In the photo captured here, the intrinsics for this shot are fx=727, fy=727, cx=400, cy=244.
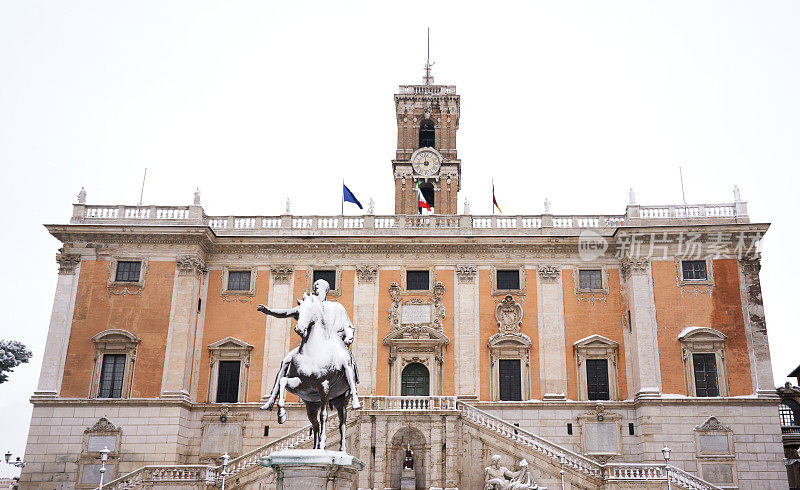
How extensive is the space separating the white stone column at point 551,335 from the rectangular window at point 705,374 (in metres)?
5.75

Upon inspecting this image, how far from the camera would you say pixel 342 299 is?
35469 mm

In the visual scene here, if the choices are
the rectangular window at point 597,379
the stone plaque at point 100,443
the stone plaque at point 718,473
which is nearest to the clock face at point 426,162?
the rectangular window at point 597,379

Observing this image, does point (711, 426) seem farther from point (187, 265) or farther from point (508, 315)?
point (187, 265)

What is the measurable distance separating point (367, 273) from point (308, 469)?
23630 millimetres

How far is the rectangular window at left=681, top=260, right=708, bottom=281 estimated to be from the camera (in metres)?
34.0

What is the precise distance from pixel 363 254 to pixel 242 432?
1016 centimetres

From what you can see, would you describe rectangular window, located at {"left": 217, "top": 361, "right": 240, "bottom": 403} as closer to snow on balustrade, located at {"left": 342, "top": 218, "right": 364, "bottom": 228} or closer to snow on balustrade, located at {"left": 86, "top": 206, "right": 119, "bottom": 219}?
snow on balustrade, located at {"left": 342, "top": 218, "right": 364, "bottom": 228}

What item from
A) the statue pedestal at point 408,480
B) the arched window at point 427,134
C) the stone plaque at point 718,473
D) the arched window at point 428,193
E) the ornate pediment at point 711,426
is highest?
the arched window at point 427,134

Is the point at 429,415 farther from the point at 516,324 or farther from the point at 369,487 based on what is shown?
the point at 516,324

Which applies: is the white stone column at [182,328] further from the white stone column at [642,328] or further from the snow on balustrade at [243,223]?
the white stone column at [642,328]

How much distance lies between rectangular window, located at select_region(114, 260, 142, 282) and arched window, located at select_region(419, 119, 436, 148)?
20.4 meters

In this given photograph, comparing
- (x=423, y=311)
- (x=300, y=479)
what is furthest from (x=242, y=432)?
(x=300, y=479)

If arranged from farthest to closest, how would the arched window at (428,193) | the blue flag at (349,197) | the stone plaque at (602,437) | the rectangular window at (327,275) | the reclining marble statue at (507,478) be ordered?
the arched window at (428,193) < the blue flag at (349,197) < the rectangular window at (327,275) < the stone plaque at (602,437) < the reclining marble statue at (507,478)

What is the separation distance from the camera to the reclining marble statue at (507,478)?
1018 inches
